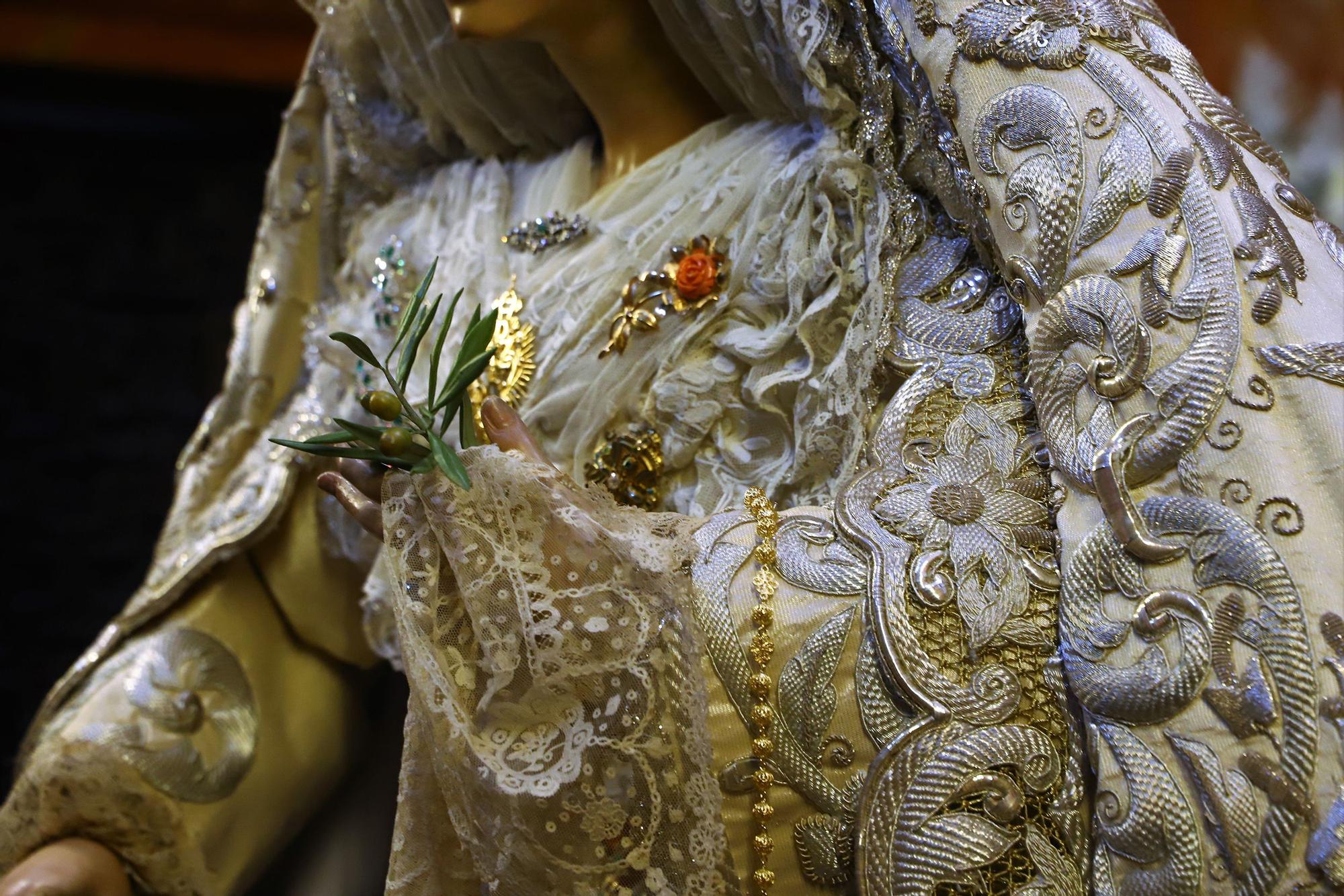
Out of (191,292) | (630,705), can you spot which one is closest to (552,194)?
(630,705)

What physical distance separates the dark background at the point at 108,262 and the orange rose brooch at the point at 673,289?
1.14 metres

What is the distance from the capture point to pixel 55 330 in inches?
73.5

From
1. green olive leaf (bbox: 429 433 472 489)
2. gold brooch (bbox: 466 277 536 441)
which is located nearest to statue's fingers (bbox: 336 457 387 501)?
green olive leaf (bbox: 429 433 472 489)

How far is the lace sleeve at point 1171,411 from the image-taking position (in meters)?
0.58

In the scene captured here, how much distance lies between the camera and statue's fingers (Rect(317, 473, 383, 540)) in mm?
778

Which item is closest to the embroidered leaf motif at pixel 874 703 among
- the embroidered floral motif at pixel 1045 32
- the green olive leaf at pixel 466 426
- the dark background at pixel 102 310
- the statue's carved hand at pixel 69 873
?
the green olive leaf at pixel 466 426

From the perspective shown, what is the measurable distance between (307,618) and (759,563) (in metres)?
0.65

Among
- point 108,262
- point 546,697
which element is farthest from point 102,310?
point 546,697

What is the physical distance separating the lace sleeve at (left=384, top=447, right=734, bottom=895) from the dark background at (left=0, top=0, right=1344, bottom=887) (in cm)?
137

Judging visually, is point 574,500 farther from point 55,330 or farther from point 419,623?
point 55,330

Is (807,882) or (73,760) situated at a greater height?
(73,760)

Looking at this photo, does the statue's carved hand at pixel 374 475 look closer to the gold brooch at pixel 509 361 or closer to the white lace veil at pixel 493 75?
the gold brooch at pixel 509 361

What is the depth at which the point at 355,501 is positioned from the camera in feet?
2.58

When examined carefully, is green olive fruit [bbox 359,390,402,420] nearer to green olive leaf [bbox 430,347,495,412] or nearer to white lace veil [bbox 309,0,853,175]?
green olive leaf [bbox 430,347,495,412]
